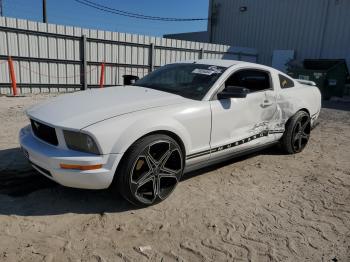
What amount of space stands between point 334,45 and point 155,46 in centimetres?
896

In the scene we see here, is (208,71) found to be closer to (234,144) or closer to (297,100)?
(234,144)

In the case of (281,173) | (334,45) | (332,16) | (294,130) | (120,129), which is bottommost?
(281,173)

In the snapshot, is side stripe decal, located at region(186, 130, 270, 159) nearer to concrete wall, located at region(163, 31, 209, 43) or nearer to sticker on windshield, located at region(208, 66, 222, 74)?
sticker on windshield, located at region(208, 66, 222, 74)

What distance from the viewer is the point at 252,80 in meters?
4.57

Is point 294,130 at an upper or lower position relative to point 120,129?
lower

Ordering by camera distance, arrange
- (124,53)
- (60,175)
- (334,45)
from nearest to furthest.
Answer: (60,175) < (124,53) < (334,45)

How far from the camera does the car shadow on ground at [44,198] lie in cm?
313

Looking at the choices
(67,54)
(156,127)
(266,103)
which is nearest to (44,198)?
(156,127)

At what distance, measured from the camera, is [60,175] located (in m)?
2.88

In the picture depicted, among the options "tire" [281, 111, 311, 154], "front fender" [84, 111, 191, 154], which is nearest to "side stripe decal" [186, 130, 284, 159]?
"tire" [281, 111, 311, 154]

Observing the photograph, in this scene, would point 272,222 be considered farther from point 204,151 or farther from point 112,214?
point 112,214

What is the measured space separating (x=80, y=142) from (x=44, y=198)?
91 cm

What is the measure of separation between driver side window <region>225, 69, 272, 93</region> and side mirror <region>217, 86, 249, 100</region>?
42 centimetres

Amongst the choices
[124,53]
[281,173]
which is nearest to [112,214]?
[281,173]
